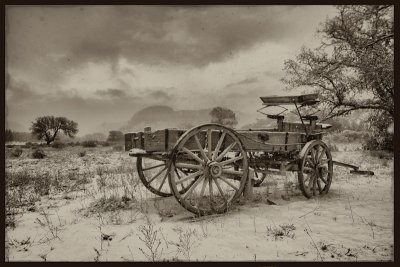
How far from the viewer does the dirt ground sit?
11.2ft

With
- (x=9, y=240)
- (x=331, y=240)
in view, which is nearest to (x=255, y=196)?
(x=331, y=240)

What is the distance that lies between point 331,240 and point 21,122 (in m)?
5.91

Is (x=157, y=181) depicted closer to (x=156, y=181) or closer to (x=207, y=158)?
(x=156, y=181)

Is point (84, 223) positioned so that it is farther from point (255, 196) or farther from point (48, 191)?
point (255, 196)

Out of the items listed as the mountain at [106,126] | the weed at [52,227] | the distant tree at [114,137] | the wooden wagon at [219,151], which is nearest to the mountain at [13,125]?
the weed at [52,227]

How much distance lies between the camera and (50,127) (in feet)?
103

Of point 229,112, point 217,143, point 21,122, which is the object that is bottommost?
point 217,143

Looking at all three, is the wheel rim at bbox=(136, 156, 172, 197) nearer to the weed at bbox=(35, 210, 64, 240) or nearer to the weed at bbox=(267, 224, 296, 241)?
the weed at bbox=(35, 210, 64, 240)

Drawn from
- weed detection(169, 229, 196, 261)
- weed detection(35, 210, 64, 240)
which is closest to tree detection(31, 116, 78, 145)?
weed detection(35, 210, 64, 240)

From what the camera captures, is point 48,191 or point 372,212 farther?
point 48,191

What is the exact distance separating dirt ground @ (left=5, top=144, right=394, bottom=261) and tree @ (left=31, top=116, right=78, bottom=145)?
25.4 metres

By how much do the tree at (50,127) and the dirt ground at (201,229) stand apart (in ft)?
83.5

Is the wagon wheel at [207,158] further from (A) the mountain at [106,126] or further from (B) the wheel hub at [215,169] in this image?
(A) the mountain at [106,126]
